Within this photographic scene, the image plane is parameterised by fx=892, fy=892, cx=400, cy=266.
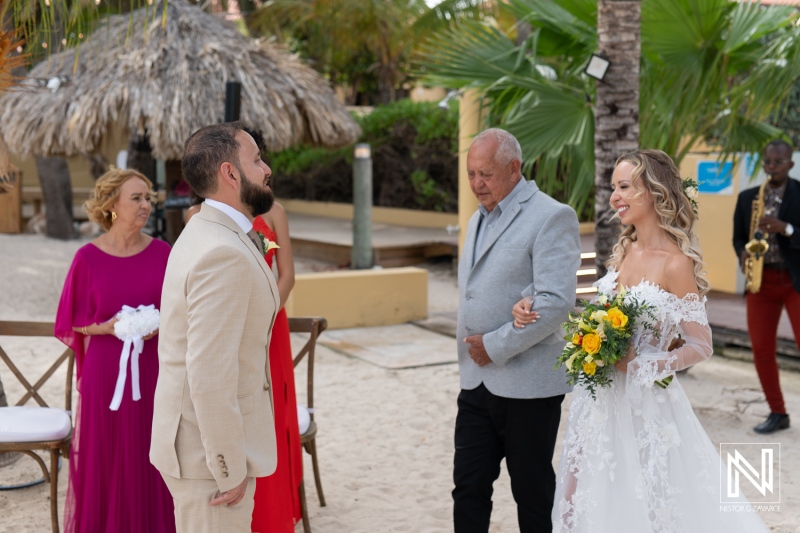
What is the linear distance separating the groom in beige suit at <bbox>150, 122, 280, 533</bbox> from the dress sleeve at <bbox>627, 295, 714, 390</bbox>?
55.3 inches

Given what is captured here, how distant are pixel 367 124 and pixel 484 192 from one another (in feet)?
52.9

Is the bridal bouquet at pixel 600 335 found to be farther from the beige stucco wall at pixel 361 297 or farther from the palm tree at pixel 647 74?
the beige stucco wall at pixel 361 297

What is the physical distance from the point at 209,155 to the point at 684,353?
6.03 feet

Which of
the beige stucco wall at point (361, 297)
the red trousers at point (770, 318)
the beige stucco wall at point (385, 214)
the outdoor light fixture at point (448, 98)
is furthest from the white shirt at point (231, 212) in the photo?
the beige stucco wall at point (385, 214)

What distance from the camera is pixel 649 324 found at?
10.8 ft

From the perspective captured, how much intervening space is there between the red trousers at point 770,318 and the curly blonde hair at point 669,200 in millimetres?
2912

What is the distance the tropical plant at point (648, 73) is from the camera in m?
6.96

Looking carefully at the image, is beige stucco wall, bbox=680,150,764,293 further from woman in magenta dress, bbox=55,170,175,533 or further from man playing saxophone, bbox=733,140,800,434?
woman in magenta dress, bbox=55,170,175,533

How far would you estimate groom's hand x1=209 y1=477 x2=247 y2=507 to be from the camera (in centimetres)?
256

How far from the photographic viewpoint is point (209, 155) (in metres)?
2.61

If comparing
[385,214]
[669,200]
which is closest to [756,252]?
[669,200]

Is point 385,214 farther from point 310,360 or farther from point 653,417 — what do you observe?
point 653,417

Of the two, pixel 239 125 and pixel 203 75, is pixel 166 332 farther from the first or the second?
pixel 203 75

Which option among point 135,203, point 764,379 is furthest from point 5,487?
point 764,379
